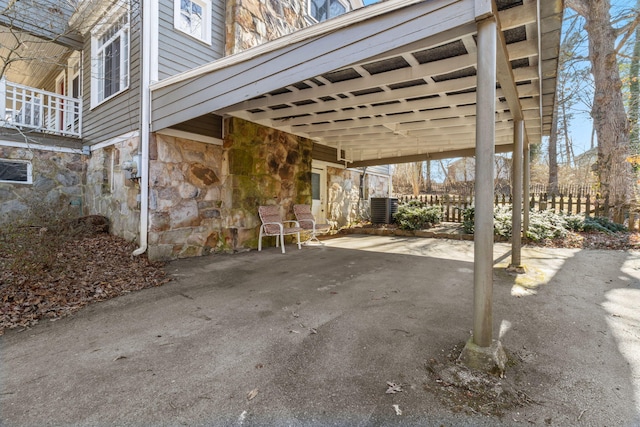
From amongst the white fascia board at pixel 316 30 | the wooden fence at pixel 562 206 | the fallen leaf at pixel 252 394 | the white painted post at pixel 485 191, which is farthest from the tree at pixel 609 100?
the fallen leaf at pixel 252 394

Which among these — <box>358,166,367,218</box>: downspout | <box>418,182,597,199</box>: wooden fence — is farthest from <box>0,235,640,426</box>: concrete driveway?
<box>418,182,597,199</box>: wooden fence

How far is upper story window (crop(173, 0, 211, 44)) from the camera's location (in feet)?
16.8

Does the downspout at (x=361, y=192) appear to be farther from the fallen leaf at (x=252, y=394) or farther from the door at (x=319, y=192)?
the fallen leaf at (x=252, y=394)

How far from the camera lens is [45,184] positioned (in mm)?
5824

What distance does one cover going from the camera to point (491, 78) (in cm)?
186

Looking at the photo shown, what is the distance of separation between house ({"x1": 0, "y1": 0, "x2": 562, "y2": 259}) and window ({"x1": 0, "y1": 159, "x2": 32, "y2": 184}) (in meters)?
0.02

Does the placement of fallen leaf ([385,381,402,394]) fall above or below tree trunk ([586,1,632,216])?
below

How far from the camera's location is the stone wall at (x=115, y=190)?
15.6 feet

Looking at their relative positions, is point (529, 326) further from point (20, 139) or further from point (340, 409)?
point (20, 139)

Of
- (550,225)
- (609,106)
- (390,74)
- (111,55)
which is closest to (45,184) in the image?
(111,55)

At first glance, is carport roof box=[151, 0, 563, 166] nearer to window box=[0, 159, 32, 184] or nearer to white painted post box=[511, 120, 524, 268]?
white painted post box=[511, 120, 524, 268]

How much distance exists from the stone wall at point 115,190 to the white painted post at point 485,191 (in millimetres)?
4659

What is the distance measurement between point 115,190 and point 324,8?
7265mm

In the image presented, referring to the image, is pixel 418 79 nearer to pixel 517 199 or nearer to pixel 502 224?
pixel 517 199
